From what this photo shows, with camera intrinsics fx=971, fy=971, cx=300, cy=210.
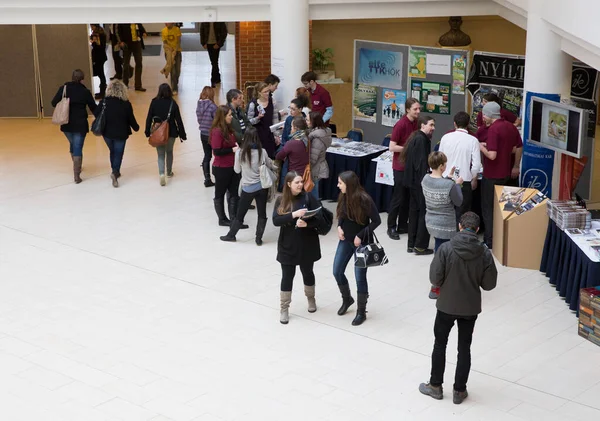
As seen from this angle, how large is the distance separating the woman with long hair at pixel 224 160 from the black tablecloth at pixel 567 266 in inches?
144

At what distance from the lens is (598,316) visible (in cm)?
837

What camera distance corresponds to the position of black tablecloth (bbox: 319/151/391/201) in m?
12.2

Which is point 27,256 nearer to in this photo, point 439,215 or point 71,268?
point 71,268

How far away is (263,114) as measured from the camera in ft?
40.6

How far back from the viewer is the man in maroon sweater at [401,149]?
36.1 feet

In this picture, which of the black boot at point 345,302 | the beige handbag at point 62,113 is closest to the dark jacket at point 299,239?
the black boot at point 345,302

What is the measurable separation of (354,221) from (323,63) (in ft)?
30.3

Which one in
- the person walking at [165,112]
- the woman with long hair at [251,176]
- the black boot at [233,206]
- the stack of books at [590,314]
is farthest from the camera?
the person walking at [165,112]

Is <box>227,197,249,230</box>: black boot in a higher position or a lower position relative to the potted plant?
lower

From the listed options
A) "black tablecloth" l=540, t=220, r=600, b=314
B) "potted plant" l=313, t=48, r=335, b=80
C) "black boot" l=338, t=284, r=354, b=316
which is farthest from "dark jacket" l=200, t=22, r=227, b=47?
"black boot" l=338, t=284, r=354, b=316

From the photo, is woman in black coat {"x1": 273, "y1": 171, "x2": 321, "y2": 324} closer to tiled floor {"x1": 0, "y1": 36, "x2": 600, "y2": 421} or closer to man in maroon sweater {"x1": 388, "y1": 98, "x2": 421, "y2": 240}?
tiled floor {"x1": 0, "y1": 36, "x2": 600, "y2": 421}

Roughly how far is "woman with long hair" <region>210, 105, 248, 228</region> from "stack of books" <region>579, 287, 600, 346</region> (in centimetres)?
439

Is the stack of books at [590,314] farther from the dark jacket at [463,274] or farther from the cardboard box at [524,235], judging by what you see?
Result: the dark jacket at [463,274]

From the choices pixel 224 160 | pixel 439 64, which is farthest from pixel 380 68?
pixel 224 160
